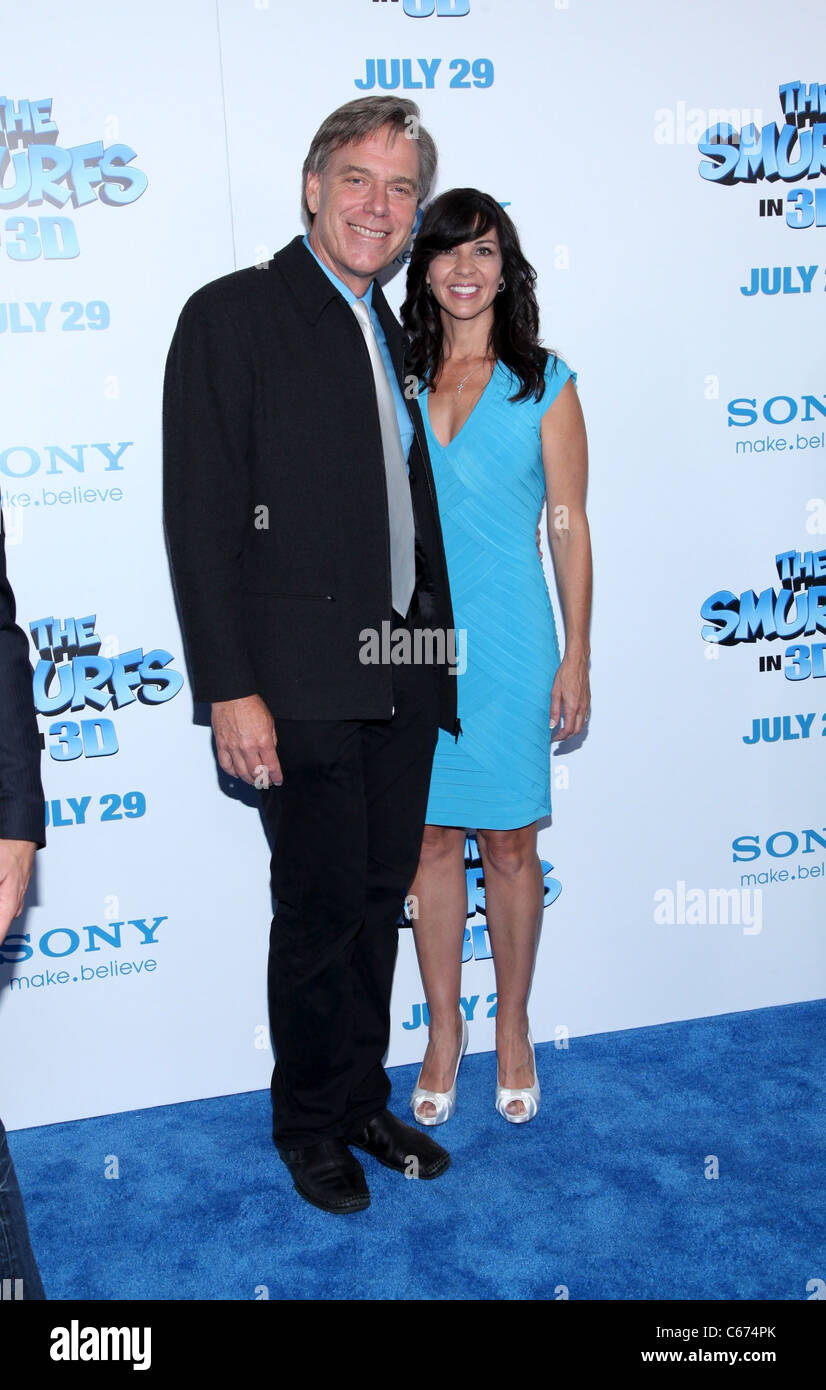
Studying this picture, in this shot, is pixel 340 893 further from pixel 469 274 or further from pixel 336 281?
pixel 469 274

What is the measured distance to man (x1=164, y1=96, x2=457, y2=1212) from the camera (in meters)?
2.21

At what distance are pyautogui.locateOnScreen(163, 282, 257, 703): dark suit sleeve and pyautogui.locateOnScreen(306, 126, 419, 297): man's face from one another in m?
0.26

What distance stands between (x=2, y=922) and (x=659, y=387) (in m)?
2.17

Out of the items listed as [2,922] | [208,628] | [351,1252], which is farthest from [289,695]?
[351,1252]

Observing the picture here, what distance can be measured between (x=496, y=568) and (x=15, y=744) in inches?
52.5

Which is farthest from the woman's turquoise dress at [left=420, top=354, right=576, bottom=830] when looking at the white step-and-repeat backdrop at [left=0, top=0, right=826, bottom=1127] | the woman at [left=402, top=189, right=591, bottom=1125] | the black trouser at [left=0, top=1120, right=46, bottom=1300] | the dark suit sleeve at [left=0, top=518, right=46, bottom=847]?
the black trouser at [left=0, top=1120, right=46, bottom=1300]

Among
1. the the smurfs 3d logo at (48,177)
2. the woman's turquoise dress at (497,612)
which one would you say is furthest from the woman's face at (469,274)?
the the smurfs 3d logo at (48,177)

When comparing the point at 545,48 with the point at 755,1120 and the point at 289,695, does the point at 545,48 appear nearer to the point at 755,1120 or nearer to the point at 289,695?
the point at 289,695

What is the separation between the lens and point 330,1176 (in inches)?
98.6

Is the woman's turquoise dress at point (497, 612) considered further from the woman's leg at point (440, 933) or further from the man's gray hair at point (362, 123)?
the man's gray hair at point (362, 123)

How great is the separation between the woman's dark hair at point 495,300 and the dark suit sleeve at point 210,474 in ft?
1.79

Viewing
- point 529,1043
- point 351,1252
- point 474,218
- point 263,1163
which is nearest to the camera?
point 351,1252

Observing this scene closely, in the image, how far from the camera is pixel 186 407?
219cm
